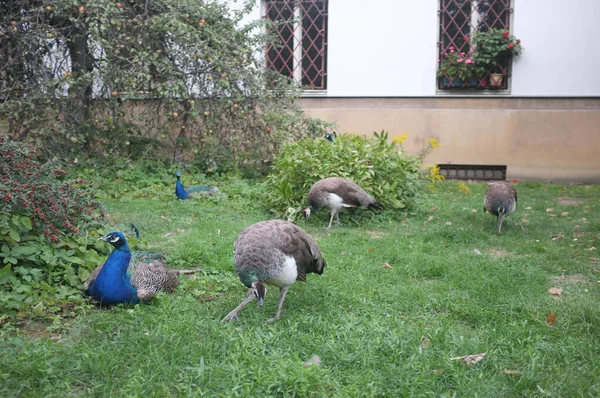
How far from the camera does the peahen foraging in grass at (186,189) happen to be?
902cm

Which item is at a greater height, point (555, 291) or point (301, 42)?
point (301, 42)

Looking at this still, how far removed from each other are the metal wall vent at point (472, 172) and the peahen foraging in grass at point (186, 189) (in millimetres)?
5080

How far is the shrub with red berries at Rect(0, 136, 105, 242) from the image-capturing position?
178 inches

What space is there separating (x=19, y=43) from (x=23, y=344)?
7271mm

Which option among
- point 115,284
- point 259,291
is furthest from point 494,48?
point 115,284

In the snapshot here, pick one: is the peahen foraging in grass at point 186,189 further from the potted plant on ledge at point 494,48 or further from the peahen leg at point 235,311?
the potted plant on ledge at point 494,48

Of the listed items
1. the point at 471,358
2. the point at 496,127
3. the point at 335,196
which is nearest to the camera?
the point at 471,358

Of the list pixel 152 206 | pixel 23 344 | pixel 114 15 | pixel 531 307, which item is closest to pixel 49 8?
pixel 114 15

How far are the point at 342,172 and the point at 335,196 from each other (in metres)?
0.78

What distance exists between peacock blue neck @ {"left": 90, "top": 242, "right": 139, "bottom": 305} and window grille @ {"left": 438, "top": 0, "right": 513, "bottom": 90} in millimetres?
8852

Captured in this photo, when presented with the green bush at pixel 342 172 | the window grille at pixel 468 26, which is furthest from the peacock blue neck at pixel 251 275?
the window grille at pixel 468 26

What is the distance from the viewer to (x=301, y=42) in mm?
12086

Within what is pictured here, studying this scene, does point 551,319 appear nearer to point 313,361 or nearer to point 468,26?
point 313,361

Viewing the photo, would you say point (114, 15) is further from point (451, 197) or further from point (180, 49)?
point (451, 197)
